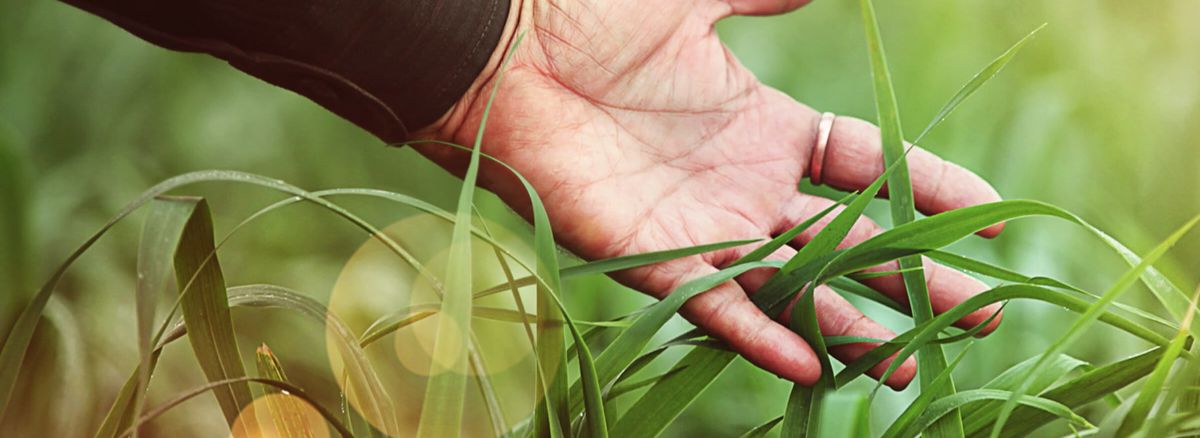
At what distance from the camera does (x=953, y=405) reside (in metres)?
0.46

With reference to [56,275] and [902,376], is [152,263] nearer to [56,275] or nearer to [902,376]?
[56,275]

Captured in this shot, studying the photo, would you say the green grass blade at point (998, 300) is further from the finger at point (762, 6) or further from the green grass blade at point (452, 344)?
the finger at point (762, 6)

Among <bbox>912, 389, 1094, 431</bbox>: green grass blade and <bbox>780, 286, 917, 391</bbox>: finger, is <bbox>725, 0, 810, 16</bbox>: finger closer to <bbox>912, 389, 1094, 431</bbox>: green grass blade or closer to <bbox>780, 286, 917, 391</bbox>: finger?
<bbox>780, 286, 917, 391</bbox>: finger

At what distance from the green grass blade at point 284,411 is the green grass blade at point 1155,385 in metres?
0.42

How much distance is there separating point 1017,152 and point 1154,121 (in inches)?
11.7

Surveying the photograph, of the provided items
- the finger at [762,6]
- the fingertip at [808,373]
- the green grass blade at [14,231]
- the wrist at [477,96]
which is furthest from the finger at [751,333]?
the green grass blade at [14,231]

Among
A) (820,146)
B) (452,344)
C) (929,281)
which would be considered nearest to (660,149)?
(820,146)

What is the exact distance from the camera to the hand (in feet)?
2.49

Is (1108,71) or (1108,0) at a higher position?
(1108,0)

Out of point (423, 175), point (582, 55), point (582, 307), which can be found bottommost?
point (582, 307)

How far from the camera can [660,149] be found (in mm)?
835

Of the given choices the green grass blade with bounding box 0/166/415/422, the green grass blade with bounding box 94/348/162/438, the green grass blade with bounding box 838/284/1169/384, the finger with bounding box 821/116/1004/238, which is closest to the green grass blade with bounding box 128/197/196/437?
the green grass blade with bounding box 0/166/415/422

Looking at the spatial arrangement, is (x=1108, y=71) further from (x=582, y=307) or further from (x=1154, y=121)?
(x=582, y=307)

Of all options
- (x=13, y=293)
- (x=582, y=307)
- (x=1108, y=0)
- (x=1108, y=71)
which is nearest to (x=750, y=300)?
(x=582, y=307)
